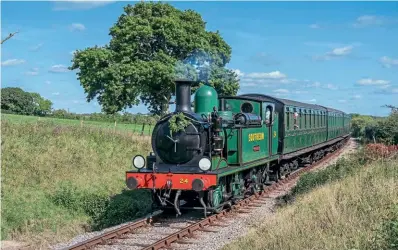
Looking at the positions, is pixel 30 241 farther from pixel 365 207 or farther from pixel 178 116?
pixel 365 207

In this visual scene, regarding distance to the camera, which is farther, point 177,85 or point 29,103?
point 29,103

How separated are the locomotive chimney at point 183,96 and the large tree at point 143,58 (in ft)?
65.2

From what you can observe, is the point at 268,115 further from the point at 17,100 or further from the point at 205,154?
the point at 17,100

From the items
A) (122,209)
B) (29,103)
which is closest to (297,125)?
(122,209)

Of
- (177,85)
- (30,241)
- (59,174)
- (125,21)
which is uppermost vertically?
(125,21)

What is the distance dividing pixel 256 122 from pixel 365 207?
17.3ft

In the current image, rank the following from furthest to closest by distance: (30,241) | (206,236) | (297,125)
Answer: (297,125) → (30,241) → (206,236)

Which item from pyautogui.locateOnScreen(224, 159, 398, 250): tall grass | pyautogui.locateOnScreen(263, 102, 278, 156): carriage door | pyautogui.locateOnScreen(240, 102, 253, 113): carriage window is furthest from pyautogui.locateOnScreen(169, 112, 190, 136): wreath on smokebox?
pyautogui.locateOnScreen(263, 102, 278, 156): carriage door

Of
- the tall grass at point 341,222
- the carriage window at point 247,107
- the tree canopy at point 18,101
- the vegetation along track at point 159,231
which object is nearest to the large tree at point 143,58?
the carriage window at point 247,107

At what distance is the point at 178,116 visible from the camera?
11109 millimetres

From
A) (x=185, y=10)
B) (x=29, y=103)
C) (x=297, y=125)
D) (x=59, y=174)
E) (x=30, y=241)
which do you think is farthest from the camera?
(x=29, y=103)

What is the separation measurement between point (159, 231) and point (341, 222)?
383cm

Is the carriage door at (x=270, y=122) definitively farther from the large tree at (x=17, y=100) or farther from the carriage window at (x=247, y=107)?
the large tree at (x=17, y=100)

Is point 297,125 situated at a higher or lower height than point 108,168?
higher
